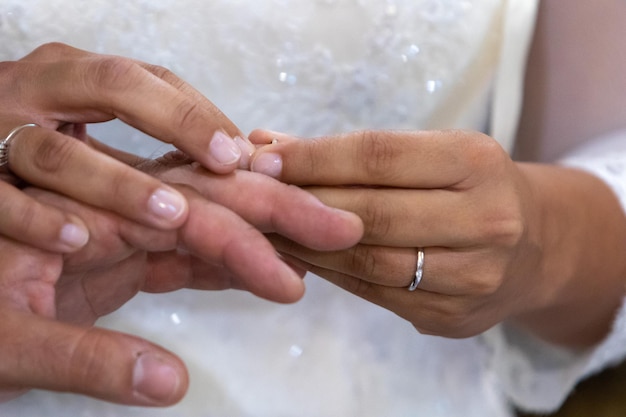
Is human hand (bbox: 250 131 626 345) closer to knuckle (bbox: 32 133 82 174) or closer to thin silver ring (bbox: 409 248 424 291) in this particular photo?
thin silver ring (bbox: 409 248 424 291)

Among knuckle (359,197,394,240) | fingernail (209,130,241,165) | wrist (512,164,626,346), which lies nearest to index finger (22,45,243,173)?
fingernail (209,130,241,165)

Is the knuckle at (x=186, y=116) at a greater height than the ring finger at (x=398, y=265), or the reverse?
the knuckle at (x=186, y=116)

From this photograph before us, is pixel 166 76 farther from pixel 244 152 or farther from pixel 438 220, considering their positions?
pixel 438 220

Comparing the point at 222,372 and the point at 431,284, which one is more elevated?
the point at 431,284

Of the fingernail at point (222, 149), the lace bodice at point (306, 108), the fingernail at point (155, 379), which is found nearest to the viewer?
the fingernail at point (155, 379)

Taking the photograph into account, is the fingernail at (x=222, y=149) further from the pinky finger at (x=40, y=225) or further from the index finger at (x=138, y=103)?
the pinky finger at (x=40, y=225)

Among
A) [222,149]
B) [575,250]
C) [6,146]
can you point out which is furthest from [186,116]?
[575,250]

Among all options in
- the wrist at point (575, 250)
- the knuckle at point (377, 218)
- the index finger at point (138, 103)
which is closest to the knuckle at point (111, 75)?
the index finger at point (138, 103)

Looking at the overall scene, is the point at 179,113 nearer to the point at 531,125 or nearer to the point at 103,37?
the point at 103,37

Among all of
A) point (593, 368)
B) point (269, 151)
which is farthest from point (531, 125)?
point (269, 151)
